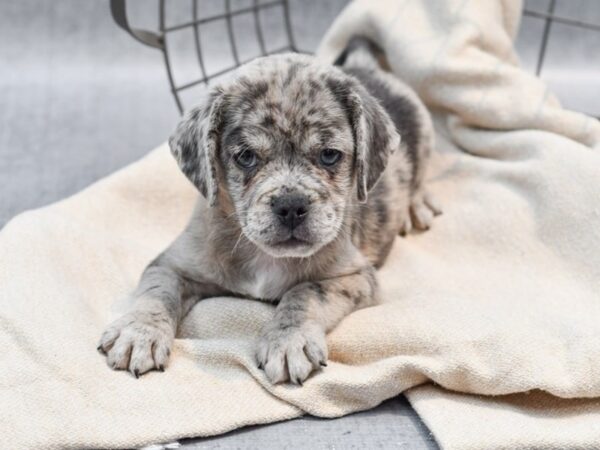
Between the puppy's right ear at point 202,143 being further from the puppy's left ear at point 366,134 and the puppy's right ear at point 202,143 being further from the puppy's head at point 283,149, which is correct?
the puppy's left ear at point 366,134

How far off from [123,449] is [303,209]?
1107 millimetres

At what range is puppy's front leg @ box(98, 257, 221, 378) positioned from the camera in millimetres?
3299

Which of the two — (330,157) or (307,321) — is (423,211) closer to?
(330,157)

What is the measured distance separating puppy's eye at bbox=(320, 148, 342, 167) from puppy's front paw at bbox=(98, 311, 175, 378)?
94cm

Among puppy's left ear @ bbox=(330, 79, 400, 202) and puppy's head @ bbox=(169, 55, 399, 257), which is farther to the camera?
puppy's left ear @ bbox=(330, 79, 400, 202)

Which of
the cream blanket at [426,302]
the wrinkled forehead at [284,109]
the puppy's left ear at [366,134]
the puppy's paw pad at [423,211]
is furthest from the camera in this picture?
the puppy's paw pad at [423,211]

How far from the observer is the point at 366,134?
11.8 ft

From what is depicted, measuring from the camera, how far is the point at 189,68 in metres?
7.18

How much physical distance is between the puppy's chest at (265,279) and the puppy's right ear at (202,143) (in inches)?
16.1

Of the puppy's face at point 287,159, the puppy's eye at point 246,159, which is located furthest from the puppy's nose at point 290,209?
the puppy's eye at point 246,159

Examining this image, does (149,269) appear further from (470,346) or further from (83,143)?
(83,143)

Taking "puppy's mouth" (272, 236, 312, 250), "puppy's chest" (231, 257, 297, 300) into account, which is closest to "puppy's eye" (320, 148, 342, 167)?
"puppy's mouth" (272, 236, 312, 250)

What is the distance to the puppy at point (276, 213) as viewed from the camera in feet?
10.8

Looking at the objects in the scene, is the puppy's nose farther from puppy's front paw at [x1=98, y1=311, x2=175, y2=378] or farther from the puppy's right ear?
puppy's front paw at [x1=98, y1=311, x2=175, y2=378]
